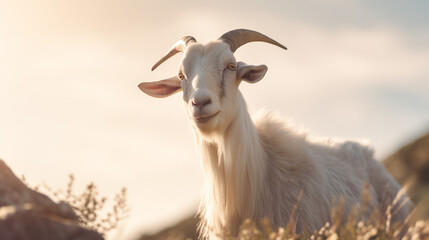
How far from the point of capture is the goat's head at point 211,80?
5.13 meters

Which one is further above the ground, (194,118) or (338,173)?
(194,118)

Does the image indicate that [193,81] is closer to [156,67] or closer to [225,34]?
[225,34]

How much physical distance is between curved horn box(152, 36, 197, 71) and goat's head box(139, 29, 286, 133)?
15mm

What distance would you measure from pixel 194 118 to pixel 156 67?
7.48 feet

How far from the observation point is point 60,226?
2684mm

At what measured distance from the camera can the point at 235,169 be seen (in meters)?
5.64

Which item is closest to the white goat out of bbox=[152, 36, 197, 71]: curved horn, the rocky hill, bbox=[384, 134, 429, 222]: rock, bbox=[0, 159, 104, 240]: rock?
bbox=[152, 36, 197, 71]: curved horn

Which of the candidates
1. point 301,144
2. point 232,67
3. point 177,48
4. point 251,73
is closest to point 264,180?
point 301,144

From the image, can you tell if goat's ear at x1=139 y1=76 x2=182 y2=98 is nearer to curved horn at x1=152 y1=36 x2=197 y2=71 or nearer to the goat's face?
the goat's face

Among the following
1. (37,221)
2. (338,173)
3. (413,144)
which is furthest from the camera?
(413,144)

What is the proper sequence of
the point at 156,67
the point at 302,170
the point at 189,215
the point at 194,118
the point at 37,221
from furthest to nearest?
the point at 189,215, the point at 156,67, the point at 302,170, the point at 194,118, the point at 37,221

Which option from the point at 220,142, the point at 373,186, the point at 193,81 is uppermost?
the point at 193,81

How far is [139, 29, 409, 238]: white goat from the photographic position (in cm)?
543

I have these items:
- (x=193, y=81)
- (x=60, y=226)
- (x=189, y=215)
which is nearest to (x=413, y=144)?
(x=189, y=215)
